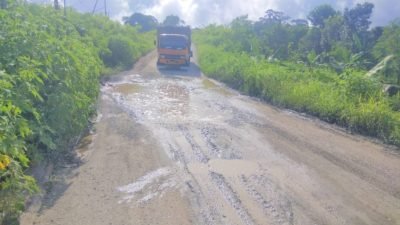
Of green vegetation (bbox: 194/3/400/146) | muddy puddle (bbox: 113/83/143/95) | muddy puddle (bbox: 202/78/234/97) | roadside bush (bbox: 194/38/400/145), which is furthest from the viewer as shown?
muddy puddle (bbox: 202/78/234/97)

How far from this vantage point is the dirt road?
19.1 ft

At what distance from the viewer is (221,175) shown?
731 cm

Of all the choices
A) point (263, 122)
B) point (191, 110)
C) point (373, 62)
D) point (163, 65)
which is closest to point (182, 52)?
point (163, 65)

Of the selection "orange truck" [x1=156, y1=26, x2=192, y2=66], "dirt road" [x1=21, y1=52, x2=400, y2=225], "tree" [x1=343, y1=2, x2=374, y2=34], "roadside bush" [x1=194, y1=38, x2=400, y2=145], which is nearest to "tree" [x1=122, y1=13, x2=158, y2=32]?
"tree" [x1=343, y1=2, x2=374, y2=34]

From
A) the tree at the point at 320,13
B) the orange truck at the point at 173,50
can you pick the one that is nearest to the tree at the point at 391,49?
the orange truck at the point at 173,50

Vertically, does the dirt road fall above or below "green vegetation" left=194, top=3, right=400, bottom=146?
below

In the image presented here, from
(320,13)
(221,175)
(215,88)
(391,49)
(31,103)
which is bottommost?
(215,88)

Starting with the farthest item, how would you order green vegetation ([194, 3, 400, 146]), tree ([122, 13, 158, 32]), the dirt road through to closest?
tree ([122, 13, 158, 32])
green vegetation ([194, 3, 400, 146])
the dirt road

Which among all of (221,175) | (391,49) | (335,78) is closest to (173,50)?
(391,49)

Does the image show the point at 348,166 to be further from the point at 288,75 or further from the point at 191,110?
the point at 288,75

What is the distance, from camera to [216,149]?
8875mm

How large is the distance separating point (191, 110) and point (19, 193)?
27.5 ft

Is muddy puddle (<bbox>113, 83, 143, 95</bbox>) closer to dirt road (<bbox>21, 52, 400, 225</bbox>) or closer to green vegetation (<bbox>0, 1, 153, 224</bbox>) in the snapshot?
dirt road (<bbox>21, 52, 400, 225</bbox>)

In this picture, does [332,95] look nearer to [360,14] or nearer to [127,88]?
[127,88]
